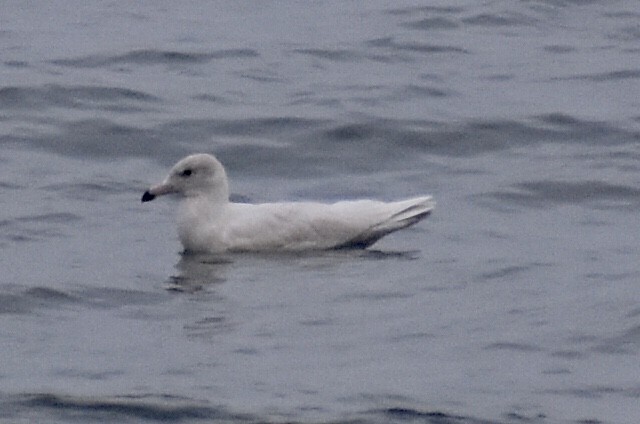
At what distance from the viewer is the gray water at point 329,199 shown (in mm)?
9648

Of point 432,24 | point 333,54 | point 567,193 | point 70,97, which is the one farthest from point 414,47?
point 567,193

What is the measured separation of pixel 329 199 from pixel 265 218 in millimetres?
1710

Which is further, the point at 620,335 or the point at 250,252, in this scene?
the point at 250,252

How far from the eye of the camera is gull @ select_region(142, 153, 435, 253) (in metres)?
13.3

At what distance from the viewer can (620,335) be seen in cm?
1069

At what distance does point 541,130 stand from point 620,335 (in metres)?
6.74

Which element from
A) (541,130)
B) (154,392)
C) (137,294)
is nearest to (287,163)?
(541,130)

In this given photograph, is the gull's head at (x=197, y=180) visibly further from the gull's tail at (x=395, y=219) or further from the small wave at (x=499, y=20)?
the small wave at (x=499, y=20)

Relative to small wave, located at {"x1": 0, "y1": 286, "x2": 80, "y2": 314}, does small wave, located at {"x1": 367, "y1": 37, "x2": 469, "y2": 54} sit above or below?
below

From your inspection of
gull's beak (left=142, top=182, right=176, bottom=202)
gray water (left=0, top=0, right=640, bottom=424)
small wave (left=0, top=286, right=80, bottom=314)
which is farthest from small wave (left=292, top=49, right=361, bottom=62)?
small wave (left=0, top=286, right=80, bottom=314)

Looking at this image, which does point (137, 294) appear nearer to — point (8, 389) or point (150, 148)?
point (8, 389)

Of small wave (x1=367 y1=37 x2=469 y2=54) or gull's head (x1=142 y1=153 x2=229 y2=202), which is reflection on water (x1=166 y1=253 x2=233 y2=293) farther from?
small wave (x1=367 y1=37 x2=469 y2=54)

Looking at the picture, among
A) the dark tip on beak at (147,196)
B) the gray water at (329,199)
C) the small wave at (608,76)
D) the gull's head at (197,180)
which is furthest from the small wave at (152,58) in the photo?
the dark tip on beak at (147,196)

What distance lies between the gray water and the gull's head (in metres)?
0.40
